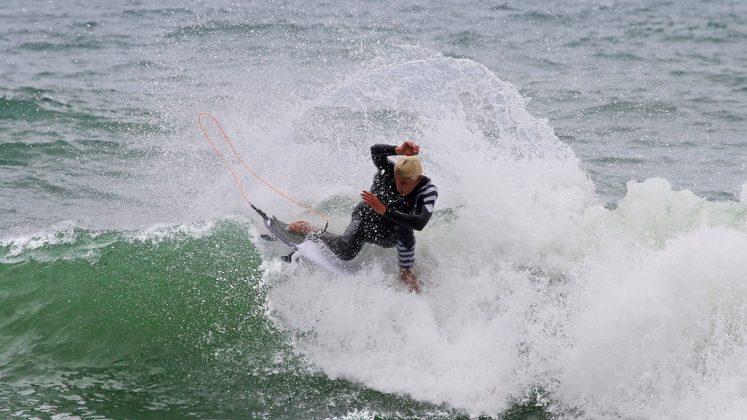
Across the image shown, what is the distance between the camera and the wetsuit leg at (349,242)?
758cm

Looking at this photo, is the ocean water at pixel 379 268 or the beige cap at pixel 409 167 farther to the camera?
the beige cap at pixel 409 167

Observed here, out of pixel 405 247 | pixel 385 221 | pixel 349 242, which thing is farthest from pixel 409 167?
pixel 349 242

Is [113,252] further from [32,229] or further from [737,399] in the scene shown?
[737,399]

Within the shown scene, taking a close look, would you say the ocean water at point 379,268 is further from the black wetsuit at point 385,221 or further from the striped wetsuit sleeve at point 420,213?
the striped wetsuit sleeve at point 420,213

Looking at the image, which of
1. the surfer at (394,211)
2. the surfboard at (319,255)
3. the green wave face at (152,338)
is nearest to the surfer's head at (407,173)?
the surfer at (394,211)

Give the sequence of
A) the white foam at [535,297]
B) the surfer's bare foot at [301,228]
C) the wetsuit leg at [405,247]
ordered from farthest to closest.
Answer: the surfer's bare foot at [301,228], the wetsuit leg at [405,247], the white foam at [535,297]

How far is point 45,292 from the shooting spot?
333 inches

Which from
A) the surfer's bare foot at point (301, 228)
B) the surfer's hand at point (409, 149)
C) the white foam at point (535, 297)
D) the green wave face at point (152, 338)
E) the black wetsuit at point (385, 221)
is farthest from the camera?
the surfer's bare foot at point (301, 228)

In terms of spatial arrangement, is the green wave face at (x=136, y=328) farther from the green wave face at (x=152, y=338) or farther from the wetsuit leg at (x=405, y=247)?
the wetsuit leg at (x=405, y=247)

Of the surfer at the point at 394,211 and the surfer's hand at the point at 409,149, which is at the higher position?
the surfer's hand at the point at 409,149

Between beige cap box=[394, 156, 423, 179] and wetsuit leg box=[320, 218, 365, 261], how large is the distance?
0.78 m

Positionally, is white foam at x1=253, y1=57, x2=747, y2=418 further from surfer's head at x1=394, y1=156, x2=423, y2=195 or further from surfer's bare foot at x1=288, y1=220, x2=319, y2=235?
surfer's head at x1=394, y1=156, x2=423, y2=195

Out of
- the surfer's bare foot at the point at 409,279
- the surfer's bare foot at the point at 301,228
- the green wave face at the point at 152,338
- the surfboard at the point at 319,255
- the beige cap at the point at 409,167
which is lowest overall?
the green wave face at the point at 152,338

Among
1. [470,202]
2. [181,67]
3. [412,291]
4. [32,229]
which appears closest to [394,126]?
[470,202]
